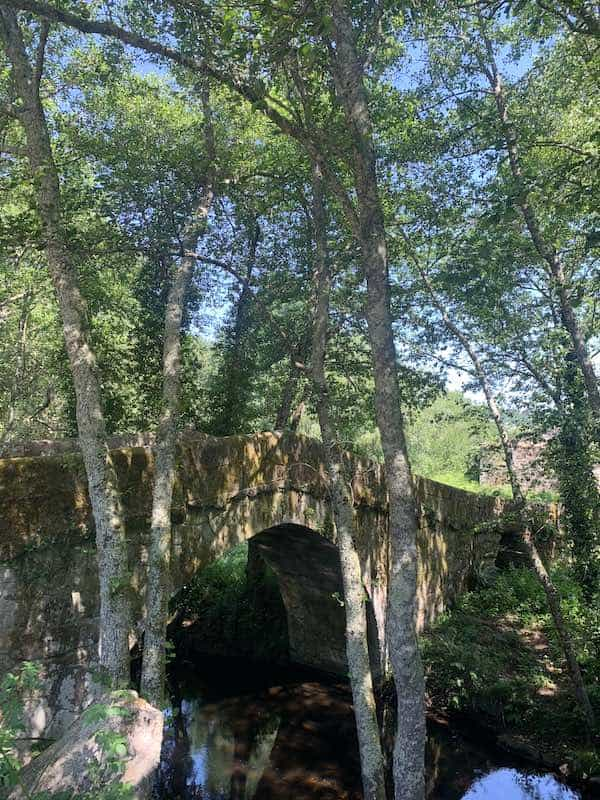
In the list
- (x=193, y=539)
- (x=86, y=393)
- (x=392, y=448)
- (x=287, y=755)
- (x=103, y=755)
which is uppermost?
(x=86, y=393)

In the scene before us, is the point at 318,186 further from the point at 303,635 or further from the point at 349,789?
the point at 303,635

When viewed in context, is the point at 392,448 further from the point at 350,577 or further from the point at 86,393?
the point at 86,393

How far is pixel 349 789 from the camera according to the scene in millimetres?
7305

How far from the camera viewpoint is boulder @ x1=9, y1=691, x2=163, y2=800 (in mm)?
2584

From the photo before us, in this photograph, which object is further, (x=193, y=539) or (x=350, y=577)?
(x=193, y=539)

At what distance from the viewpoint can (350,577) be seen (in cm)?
604

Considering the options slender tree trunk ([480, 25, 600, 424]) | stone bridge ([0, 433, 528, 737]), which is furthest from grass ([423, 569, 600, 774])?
slender tree trunk ([480, 25, 600, 424])

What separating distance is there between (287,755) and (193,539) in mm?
4186

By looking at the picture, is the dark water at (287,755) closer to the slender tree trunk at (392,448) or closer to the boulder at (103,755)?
the slender tree trunk at (392,448)

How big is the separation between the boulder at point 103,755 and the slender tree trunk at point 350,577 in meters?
2.88

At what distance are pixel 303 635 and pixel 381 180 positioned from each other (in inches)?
346

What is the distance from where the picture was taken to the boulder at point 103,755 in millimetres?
2584

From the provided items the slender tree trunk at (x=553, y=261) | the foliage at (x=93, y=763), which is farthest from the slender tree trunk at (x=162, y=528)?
the slender tree trunk at (x=553, y=261)

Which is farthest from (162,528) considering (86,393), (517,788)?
(517,788)
